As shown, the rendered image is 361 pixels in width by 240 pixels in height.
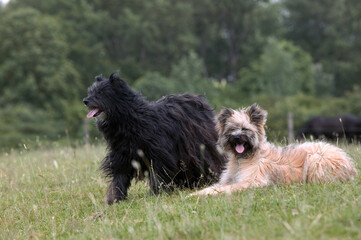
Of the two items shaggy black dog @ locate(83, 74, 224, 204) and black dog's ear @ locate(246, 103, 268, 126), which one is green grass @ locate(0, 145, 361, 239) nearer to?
shaggy black dog @ locate(83, 74, 224, 204)

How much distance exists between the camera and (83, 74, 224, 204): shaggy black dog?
24.4ft

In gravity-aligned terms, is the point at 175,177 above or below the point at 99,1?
below

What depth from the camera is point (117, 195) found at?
7395 mm

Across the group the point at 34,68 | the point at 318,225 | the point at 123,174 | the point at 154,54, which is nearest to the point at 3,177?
the point at 123,174

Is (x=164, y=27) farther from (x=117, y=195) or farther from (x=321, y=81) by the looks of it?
(x=117, y=195)

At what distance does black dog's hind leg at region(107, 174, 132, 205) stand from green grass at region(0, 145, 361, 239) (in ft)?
0.77

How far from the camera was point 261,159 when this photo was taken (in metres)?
7.14

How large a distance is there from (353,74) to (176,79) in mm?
24796

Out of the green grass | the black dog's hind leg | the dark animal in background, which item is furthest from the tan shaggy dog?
the dark animal in background

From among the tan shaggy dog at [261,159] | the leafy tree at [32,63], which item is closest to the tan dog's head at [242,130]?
the tan shaggy dog at [261,159]

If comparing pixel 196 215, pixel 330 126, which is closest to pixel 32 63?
pixel 330 126

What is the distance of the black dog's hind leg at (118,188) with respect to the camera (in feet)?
24.2

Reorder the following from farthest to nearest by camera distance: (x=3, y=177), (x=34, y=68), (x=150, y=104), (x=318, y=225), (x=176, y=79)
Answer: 1. (x=176, y=79)
2. (x=34, y=68)
3. (x=3, y=177)
4. (x=150, y=104)
5. (x=318, y=225)

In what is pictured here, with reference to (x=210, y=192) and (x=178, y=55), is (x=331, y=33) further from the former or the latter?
(x=210, y=192)
